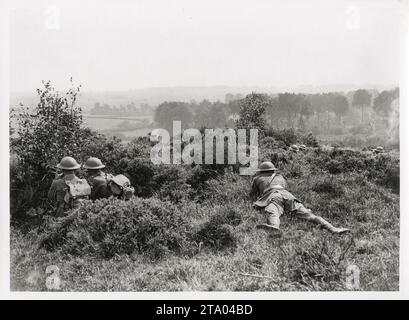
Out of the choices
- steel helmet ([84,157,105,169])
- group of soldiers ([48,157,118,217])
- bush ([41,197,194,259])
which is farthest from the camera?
steel helmet ([84,157,105,169])

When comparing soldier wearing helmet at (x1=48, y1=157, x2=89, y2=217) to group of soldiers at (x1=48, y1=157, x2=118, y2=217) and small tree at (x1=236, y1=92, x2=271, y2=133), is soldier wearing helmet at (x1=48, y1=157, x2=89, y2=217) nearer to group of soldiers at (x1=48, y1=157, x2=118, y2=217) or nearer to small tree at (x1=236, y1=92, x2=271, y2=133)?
group of soldiers at (x1=48, y1=157, x2=118, y2=217)

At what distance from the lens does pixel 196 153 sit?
7.68m

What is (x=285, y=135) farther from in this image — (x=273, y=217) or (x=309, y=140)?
(x=273, y=217)

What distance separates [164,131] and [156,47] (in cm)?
113

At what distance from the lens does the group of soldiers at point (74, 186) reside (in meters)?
7.54

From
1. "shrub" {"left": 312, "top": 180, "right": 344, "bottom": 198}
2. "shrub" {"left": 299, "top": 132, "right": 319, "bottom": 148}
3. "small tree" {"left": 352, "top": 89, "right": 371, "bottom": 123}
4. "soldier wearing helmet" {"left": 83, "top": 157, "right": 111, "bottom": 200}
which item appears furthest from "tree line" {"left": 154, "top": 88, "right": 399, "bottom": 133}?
"soldier wearing helmet" {"left": 83, "top": 157, "right": 111, "bottom": 200}

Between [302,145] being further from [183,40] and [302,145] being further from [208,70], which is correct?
[183,40]

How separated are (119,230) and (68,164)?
1195 millimetres

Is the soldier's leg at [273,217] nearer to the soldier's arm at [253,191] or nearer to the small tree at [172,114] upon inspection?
the soldier's arm at [253,191]

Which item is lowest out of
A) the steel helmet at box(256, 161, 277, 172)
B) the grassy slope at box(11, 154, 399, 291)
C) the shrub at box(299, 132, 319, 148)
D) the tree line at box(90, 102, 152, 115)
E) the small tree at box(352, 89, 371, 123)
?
the grassy slope at box(11, 154, 399, 291)

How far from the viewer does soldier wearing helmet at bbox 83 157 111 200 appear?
7.60 meters

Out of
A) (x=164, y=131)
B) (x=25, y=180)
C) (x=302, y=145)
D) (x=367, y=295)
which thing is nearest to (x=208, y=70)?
(x=164, y=131)

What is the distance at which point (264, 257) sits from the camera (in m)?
7.09

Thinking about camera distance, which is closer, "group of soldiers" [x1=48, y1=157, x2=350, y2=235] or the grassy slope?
the grassy slope
